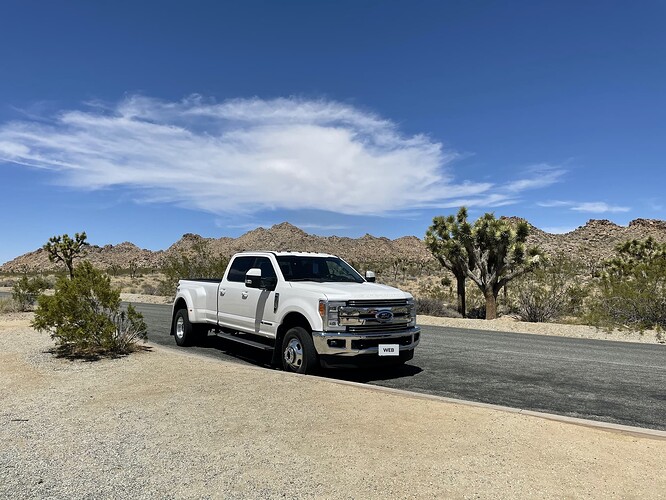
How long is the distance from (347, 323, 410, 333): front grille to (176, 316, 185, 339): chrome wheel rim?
552 cm

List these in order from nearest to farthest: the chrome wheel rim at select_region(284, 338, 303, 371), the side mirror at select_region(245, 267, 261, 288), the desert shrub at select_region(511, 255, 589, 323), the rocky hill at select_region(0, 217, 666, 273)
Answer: the chrome wheel rim at select_region(284, 338, 303, 371) < the side mirror at select_region(245, 267, 261, 288) < the desert shrub at select_region(511, 255, 589, 323) < the rocky hill at select_region(0, 217, 666, 273)

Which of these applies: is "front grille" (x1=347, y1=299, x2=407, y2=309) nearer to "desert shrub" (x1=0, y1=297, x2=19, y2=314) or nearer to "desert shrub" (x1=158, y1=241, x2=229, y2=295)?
"desert shrub" (x1=0, y1=297, x2=19, y2=314)

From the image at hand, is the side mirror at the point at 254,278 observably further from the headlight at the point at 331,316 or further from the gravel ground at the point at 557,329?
the gravel ground at the point at 557,329

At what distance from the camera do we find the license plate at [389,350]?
27.8 feet

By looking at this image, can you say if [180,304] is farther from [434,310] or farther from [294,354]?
[434,310]

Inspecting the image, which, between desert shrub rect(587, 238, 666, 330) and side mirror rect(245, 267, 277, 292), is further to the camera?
desert shrub rect(587, 238, 666, 330)

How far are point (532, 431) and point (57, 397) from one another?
20.7 feet

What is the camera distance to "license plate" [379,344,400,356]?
8.47m

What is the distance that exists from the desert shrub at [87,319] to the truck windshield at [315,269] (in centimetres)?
384

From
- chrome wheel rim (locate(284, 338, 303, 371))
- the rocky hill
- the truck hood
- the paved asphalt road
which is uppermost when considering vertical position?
the rocky hill

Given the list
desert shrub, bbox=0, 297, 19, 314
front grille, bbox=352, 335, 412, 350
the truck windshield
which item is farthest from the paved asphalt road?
desert shrub, bbox=0, 297, 19, 314

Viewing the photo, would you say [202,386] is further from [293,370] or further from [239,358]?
[239,358]

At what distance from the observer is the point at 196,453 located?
5031mm

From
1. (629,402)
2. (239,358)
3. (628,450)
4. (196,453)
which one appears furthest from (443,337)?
(196,453)
